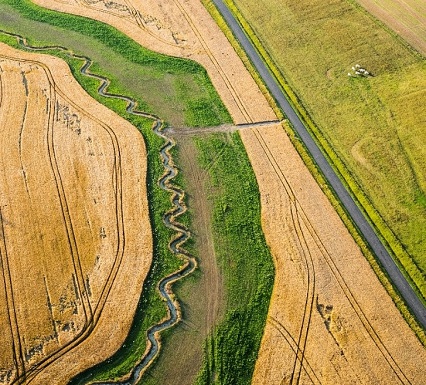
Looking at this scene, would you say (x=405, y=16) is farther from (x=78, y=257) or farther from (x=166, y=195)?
(x=78, y=257)

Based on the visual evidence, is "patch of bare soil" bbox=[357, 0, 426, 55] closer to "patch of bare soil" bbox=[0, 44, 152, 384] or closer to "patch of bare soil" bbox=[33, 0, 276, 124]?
"patch of bare soil" bbox=[33, 0, 276, 124]

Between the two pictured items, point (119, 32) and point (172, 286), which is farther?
point (119, 32)

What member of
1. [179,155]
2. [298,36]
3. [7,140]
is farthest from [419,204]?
[7,140]

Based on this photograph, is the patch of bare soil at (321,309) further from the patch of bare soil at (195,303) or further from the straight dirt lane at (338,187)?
the patch of bare soil at (195,303)

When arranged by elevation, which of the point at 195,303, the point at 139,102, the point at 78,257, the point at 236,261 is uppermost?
the point at 139,102

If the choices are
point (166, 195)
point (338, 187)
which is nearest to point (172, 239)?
point (166, 195)

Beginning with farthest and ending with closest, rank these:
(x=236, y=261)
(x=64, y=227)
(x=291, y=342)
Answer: (x=64, y=227)
(x=236, y=261)
(x=291, y=342)

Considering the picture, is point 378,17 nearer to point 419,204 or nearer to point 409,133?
point 409,133
